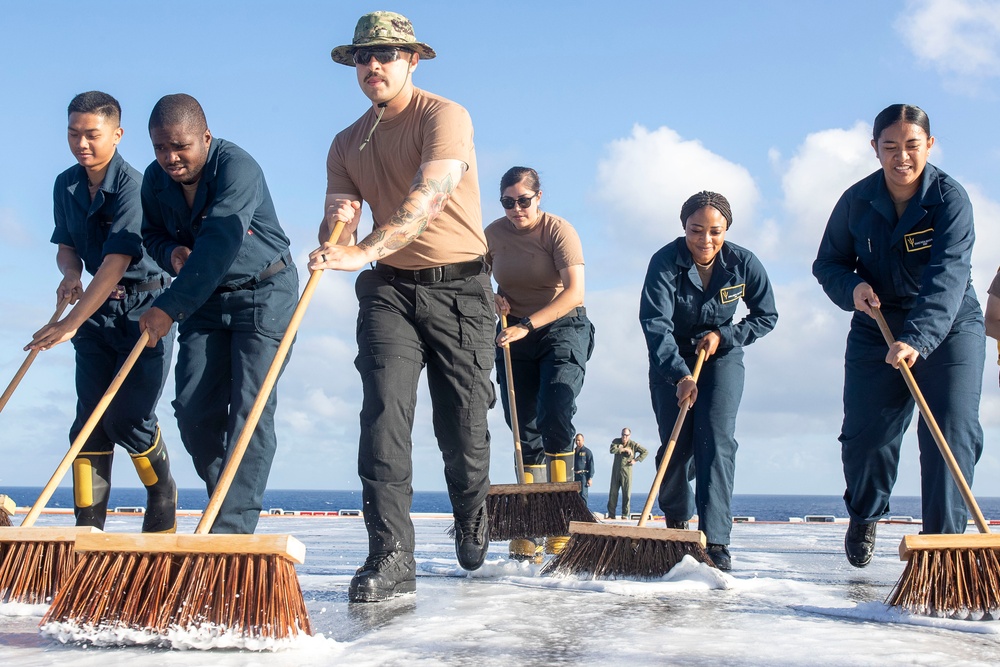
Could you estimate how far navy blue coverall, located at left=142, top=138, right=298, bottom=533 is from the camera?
406 cm

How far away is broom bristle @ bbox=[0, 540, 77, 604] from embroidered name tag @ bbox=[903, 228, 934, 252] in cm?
354

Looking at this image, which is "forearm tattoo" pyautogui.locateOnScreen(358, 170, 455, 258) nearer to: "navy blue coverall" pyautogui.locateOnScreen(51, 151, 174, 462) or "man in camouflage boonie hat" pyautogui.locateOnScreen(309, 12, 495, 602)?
"man in camouflage boonie hat" pyautogui.locateOnScreen(309, 12, 495, 602)

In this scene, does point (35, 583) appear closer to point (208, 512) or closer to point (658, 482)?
point (208, 512)

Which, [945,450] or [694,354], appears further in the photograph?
[694,354]

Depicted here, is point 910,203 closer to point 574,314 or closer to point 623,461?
point 574,314

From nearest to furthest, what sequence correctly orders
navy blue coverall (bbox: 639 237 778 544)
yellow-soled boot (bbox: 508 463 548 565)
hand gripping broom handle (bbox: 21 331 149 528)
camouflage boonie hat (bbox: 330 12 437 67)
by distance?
camouflage boonie hat (bbox: 330 12 437 67)
hand gripping broom handle (bbox: 21 331 149 528)
navy blue coverall (bbox: 639 237 778 544)
yellow-soled boot (bbox: 508 463 548 565)

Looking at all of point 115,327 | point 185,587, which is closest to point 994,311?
point 185,587

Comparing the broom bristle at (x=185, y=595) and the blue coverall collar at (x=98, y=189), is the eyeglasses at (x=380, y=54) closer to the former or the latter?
the blue coverall collar at (x=98, y=189)

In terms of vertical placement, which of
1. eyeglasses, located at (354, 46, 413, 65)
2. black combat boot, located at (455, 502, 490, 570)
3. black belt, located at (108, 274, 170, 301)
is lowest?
black combat boot, located at (455, 502, 490, 570)

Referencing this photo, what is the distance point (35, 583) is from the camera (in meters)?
3.46

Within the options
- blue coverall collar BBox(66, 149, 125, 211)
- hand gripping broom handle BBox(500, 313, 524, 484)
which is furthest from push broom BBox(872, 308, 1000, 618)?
blue coverall collar BBox(66, 149, 125, 211)

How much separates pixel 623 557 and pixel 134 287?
2.69m

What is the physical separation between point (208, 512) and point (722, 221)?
3.40 meters

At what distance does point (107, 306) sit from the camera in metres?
5.02
